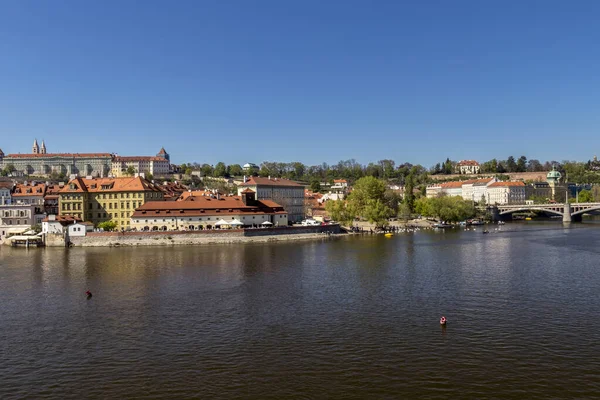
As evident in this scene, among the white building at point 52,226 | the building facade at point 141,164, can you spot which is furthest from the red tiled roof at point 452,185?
the white building at point 52,226

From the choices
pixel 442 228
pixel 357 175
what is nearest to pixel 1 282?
pixel 442 228

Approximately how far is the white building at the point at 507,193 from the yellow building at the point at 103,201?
352 feet

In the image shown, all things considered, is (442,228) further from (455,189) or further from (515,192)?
(455,189)

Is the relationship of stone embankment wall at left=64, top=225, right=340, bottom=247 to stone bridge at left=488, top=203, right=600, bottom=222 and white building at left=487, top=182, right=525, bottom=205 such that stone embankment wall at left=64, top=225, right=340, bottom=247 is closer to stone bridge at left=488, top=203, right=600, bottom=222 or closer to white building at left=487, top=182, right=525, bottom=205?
stone bridge at left=488, top=203, right=600, bottom=222

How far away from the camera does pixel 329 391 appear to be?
1689 centimetres

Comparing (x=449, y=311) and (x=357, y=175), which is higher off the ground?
(x=357, y=175)

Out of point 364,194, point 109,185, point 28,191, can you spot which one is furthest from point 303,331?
point 364,194

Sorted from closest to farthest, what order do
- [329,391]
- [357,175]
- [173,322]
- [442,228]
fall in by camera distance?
1. [329,391]
2. [173,322]
3. [442,228]
4. [357,175]

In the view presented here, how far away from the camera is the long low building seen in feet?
220

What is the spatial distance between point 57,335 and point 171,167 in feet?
562

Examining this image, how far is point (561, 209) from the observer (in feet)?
362

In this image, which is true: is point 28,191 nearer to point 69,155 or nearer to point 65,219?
point 65,219

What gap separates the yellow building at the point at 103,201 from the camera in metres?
72.2

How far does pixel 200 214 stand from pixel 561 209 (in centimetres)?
8026
